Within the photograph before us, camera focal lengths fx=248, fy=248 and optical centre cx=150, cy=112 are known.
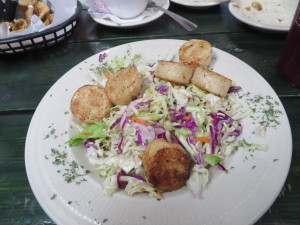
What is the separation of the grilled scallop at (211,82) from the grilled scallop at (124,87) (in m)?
0.40

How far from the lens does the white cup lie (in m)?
2.45

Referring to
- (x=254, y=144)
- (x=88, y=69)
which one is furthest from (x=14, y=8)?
(x=254, y=144)

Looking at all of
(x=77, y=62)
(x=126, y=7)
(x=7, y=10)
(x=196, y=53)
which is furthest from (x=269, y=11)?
(x=7, y=10)

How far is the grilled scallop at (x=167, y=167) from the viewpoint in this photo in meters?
1.19

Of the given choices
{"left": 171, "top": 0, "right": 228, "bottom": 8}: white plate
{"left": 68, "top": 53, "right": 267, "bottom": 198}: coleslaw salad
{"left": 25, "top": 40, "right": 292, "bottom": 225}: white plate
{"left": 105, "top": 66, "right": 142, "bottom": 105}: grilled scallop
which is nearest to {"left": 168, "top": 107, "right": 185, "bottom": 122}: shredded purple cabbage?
{"left": 68, "top": 53, "right": 267, "bottom": 198}: coleslaw salad

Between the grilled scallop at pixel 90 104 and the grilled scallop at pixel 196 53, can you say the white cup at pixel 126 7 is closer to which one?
the grilled scallop at pixel 196 53

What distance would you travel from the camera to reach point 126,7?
2.46 meters

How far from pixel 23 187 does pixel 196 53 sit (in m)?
1.43

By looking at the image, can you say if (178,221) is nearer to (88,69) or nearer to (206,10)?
(88,69)

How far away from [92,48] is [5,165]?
133 centimetres

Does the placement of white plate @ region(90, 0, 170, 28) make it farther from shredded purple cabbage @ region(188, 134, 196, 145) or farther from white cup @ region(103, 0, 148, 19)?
shredded purple cabbage @ region(188, 134, 196, 145)

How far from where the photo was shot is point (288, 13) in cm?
253

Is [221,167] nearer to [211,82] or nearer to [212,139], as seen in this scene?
[212,139]

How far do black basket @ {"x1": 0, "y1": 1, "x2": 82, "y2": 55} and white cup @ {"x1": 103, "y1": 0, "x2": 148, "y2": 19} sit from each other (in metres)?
0.32
